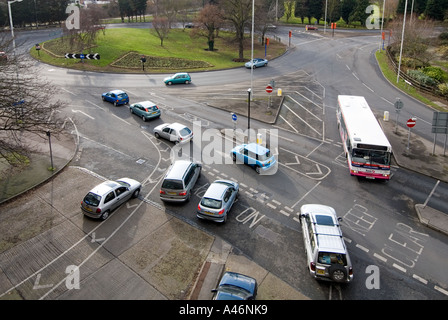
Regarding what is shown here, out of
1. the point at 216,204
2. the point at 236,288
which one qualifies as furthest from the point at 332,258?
the point at 216,204

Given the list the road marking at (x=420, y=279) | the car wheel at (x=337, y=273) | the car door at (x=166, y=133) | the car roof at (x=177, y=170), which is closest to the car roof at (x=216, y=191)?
the car roof at (x=177, y=170)

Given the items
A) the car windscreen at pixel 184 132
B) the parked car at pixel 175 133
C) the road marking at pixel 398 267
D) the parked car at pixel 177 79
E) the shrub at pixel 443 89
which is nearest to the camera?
the road marking at pixel 398 267

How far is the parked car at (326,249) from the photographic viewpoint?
1508 cm

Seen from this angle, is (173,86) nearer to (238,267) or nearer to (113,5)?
(238,267)

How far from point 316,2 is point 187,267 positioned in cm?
9100

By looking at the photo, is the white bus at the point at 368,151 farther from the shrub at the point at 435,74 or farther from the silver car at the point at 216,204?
the shrub at the point at 435,74

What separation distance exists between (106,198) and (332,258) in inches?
474

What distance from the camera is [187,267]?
16453 millimetres

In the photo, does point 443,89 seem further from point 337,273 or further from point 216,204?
point 337,273

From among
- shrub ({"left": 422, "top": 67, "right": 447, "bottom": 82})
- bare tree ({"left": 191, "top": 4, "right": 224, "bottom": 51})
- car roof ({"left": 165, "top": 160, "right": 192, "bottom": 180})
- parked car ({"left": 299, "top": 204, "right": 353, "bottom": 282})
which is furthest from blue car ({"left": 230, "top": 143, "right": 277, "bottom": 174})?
bare tree ({"left": 191, "top": 4, "right": 224, "bottom": 51})

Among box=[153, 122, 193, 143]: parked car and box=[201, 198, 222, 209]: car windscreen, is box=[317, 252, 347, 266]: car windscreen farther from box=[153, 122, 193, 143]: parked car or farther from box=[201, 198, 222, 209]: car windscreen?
box=[153, 122, 193, 143]: parked car

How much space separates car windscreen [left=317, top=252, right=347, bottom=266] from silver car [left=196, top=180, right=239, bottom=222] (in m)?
5.71

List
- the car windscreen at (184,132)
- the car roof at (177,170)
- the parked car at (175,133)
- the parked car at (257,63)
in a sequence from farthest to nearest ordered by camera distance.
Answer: the parked car at (257,63), the car windscreen at (184,132), the parked car at (175,133), the car roof at (177,170)

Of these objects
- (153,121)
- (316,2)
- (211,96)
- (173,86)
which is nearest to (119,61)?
(173,86)
